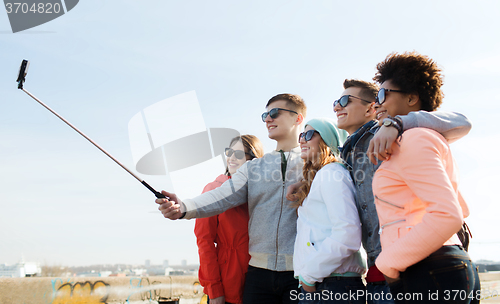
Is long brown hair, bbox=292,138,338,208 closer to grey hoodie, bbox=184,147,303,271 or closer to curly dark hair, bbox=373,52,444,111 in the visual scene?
grey hoodie, bbox=184,147,303,271

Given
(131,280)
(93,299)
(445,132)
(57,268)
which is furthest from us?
(57,268)

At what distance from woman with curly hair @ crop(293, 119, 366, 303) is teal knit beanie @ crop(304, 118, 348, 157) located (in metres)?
0.34

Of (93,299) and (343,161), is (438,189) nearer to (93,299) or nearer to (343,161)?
(343,161)

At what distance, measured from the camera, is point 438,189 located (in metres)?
1.69

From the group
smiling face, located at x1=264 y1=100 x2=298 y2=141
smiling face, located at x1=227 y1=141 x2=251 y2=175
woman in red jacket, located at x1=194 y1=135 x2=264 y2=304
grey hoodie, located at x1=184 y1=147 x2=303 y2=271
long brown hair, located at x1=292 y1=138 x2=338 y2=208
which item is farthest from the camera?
smiling face, located at x1=227 y1=141 x2=251 y2=175

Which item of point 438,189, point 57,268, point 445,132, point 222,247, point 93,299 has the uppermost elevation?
point 445,132

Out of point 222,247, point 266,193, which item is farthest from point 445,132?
point 222,247

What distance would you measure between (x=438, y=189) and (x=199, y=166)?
9.59 ft

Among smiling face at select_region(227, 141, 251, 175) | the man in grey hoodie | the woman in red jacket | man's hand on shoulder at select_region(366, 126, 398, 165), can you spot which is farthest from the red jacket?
man's hand on shoulder at select_region(366, 126, 398, 165)

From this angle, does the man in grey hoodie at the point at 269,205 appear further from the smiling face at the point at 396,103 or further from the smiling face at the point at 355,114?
the smiling face at the point at 396,103

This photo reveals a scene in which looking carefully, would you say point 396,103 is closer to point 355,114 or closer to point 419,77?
point 419,77

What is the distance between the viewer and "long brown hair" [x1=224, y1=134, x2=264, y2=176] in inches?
172

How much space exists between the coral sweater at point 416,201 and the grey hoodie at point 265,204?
4.72 feet

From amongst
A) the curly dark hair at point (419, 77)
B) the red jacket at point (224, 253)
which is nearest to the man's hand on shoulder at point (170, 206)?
the red jacket at point (224, 253)
